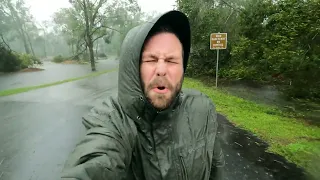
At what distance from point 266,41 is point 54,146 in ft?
29.5

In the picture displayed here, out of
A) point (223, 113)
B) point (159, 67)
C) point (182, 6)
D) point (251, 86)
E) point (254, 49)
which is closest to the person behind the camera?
point (159, 67)

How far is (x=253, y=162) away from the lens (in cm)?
461

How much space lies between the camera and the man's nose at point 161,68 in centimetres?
127

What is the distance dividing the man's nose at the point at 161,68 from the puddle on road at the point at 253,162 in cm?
337

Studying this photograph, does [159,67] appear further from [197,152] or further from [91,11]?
[91,11]

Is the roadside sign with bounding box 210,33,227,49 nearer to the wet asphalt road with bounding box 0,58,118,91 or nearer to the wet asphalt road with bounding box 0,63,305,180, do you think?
the wet asphalt road with bounding box 0,63,305,180

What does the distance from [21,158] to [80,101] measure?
536 cm

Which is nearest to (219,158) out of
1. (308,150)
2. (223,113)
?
(308,150)

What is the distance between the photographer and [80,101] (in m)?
10.4

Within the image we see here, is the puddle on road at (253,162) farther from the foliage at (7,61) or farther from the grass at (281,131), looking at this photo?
the foliage at (7,61)

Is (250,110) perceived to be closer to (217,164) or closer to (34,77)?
(217,164)

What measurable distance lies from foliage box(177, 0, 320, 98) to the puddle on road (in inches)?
160

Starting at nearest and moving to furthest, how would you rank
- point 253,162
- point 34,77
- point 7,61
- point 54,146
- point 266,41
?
point 253,162 → point 54,146 → point 266,41 → point 34,77 → point 7,61

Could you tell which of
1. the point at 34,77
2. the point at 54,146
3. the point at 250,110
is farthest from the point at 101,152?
the point at 34,77
